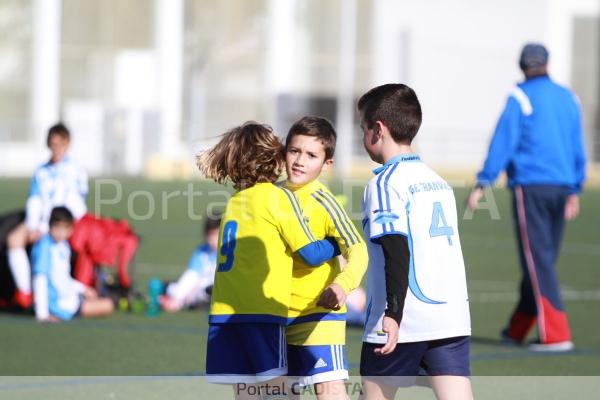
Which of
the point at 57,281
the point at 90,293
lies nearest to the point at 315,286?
the point at 57,281

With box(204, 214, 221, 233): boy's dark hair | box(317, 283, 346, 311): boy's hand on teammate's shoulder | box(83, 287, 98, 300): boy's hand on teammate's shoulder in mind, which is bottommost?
box(83, 287, 98, 300): boy's hand on teammate's shoulder

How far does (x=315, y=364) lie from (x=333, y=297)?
606mm

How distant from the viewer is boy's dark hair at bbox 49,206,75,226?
1038 cm

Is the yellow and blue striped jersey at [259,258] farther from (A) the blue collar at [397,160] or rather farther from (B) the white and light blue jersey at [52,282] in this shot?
(B) the white and light blue jersey at [52,282]

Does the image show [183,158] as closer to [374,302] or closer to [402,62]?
[402,62]

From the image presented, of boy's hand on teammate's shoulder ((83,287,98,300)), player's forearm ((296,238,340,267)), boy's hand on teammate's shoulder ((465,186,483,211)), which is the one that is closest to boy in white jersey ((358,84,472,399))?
player's forearm ((296,238,340,267))

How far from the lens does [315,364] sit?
5461 millimetres

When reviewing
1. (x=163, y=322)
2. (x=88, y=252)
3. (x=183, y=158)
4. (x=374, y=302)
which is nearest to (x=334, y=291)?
(x=374, y=302)

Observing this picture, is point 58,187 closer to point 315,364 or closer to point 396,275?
point 315,364

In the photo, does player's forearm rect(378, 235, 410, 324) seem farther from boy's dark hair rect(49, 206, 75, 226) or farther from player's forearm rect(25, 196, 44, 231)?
player's forearm rect(25, 196, 44, 231)

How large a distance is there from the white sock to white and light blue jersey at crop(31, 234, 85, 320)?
376mm

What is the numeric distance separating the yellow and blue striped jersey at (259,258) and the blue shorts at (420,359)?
1.51 feet

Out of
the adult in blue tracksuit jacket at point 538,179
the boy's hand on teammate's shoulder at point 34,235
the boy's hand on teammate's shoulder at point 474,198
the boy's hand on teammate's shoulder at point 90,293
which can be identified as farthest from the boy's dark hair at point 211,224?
the boy's hand on teammate's shoulder at point 474,198

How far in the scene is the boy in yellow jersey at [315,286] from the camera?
17.8 ft
